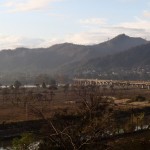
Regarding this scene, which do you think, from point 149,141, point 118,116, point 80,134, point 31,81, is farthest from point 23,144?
point 31,81

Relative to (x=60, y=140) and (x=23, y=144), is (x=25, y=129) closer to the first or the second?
(x=23, y=144)

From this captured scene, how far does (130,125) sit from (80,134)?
28.1 metres

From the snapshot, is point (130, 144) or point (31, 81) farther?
point (31, 81)

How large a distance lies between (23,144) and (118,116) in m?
37.9

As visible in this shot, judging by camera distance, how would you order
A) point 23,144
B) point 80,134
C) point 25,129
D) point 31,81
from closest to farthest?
point 80,134
point 23,144
point 25,129
point 31,81

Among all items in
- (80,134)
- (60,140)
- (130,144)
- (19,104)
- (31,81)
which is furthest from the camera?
(31,81)

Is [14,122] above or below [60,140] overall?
below

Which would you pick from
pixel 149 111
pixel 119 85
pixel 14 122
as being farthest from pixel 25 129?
pixel 119 85

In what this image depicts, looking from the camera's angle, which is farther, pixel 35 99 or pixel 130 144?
pixel 35 99

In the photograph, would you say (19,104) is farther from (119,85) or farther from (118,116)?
(119,85)

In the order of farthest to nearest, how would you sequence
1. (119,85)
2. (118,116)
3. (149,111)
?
(119,85), (149,111), (118,116)

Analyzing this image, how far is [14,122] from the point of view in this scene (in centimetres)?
4784

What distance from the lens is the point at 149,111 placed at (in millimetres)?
67500

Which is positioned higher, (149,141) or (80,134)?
(80,134)
